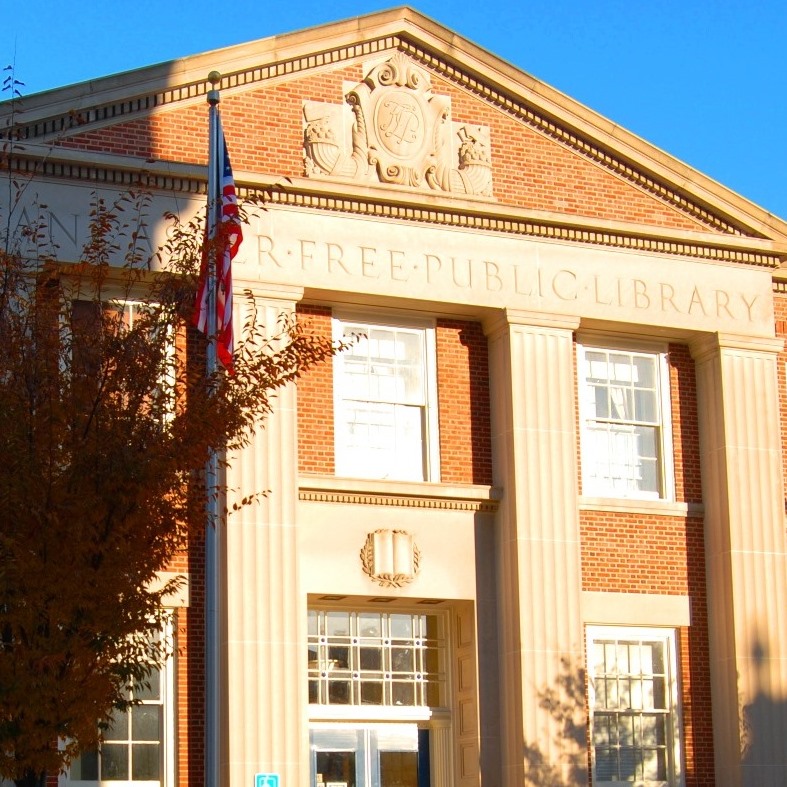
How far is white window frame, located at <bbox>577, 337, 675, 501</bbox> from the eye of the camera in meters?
20.8

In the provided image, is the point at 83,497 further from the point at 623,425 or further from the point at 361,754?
the point at 623,425

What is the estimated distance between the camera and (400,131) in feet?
66.3

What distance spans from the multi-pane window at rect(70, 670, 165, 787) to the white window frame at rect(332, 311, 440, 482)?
11.3ft

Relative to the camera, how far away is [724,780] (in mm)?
20344

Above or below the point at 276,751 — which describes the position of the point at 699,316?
above

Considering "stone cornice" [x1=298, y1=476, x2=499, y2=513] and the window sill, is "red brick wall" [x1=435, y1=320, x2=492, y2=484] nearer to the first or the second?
"stone cornice" [x1=298, y1=476, x2=499, y2=513]

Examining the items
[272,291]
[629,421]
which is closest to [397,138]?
[272,291]

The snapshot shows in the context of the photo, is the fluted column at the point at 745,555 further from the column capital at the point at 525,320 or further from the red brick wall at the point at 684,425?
the column capital at the point at 525,320

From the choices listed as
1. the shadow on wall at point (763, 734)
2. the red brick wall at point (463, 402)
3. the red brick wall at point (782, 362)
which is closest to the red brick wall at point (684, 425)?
the red brick wall at point (782, 362)

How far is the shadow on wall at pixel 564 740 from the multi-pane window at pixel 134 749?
4247mm

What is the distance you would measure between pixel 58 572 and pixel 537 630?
7.93 m

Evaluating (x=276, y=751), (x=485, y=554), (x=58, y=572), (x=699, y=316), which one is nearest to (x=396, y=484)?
(x=485, y=554)

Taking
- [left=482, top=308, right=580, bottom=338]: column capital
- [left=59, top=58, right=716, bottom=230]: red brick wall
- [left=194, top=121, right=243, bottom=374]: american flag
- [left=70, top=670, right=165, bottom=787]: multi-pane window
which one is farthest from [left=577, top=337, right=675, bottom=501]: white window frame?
[left=194, top=121, right=243, bottom=374]: american flag

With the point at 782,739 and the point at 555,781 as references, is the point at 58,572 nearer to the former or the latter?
the point at 555,781
